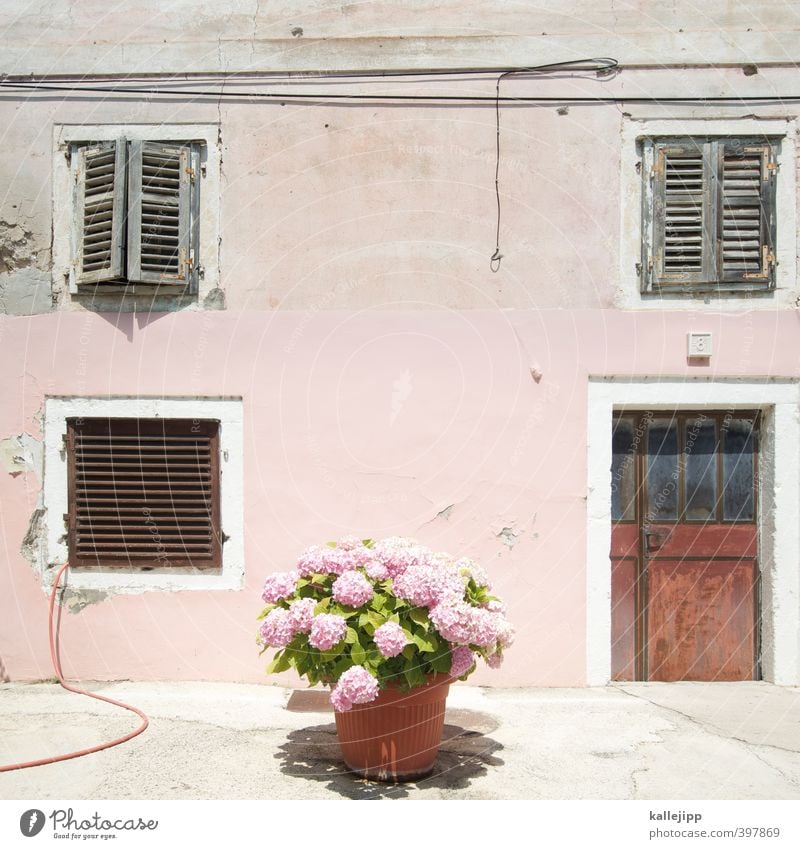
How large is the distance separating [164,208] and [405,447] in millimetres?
2374

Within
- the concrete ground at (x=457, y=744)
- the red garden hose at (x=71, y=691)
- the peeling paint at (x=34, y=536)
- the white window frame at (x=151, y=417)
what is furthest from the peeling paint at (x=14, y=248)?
the concrete ground at (x=457, y=744)

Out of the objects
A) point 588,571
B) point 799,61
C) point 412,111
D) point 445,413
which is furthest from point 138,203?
point 799,61

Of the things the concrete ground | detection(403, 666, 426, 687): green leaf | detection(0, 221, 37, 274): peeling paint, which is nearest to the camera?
detection(403, 666, 426, 687): green leaf

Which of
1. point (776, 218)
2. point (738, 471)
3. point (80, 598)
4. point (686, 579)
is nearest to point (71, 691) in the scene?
point (80, 598)

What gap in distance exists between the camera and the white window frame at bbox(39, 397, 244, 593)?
21.0ft

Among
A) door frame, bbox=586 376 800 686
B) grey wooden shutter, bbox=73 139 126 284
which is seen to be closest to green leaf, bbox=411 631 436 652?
door frame, bbox=586 376 800 686

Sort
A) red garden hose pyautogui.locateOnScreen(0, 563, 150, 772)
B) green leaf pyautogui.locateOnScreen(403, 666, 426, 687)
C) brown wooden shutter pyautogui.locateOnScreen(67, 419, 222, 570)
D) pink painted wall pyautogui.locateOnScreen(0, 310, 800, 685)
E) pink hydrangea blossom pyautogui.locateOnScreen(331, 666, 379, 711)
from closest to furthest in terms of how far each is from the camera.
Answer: pink hydrangea blossom pyautogui.locateOnScreen(331, 666, 379, 711)
green leaf pyautogui.locateOnScreen(403, 666, 426, 687)
red garden hose pyautogui.locateOnScreen(0, 563, 150, 772)
pink painted wall pyautogui.locateOnScreen(0, 310, 800, 685)
brown wooden shutter pyautogui.locateOnScreen(67, 419, 222, 570)

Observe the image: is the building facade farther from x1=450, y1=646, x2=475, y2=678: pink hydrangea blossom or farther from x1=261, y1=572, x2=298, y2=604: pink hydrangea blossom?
x1=450, y1=646, x2=475, y2=678: pink hydrangea blossom

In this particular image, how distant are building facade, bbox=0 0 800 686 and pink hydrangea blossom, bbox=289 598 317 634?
6.88 feet

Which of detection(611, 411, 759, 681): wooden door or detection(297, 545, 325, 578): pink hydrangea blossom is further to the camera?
detection(611, 411, 759, 681): wooden door

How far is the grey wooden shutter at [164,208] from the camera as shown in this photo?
644 cm

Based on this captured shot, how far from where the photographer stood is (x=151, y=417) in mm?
6441

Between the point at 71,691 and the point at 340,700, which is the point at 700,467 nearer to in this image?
the point at 340,700

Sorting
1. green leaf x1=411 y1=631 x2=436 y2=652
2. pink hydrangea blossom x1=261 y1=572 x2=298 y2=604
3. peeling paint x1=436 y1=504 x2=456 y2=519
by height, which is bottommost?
green leaf x1=411 y1=631 x2=436 y2=652
